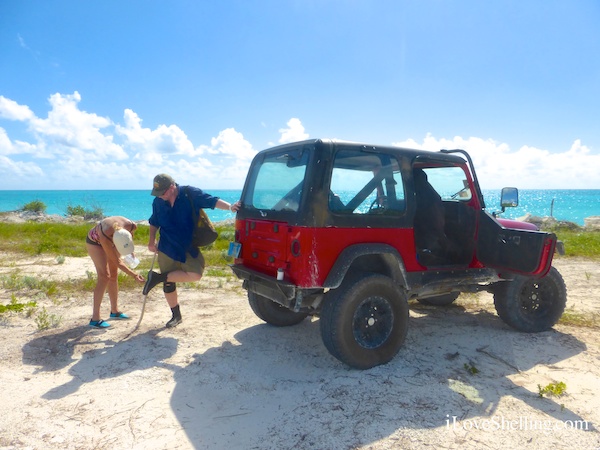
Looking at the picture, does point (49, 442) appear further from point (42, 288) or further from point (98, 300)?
point (42, 288)

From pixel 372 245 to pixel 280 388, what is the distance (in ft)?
5.10

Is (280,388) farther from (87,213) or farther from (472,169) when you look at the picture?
(87,213)

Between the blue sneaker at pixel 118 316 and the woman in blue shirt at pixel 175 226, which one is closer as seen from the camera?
the woman in blue shirt at pixel 175 226

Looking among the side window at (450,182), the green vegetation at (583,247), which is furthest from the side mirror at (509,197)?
the green vegetation at (583,247)

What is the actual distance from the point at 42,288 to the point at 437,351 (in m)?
6.31

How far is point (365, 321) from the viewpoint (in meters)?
3.91

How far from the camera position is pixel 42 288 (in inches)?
267

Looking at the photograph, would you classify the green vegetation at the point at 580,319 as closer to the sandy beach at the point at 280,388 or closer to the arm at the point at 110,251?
the sandy beach at the point at 280,388

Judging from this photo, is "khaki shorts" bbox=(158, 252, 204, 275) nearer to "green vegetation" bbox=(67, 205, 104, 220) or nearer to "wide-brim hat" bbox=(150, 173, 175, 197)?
"wide-brim hat" bbox=(150, 173, 175, 197)

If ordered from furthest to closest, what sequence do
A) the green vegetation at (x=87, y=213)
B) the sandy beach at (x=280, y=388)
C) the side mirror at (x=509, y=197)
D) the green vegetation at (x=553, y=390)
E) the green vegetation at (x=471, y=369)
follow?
the green vegetation at (x=87, y=213)
the side mirror at (x=509, y=197)
the green vegetation at (x=471, y=369)
the green vegetation at (x=553, y=390)
the sandy beach at (x=280, y=388)

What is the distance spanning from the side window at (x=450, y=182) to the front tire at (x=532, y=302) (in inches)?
48.2

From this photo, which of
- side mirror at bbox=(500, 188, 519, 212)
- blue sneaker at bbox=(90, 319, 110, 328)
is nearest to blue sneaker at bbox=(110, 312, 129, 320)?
blue sneaker at bbox=(90, 319, 110, 328)

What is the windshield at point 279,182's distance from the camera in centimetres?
Result: 391

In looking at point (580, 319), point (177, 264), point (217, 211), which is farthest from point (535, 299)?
point (217, 211)
